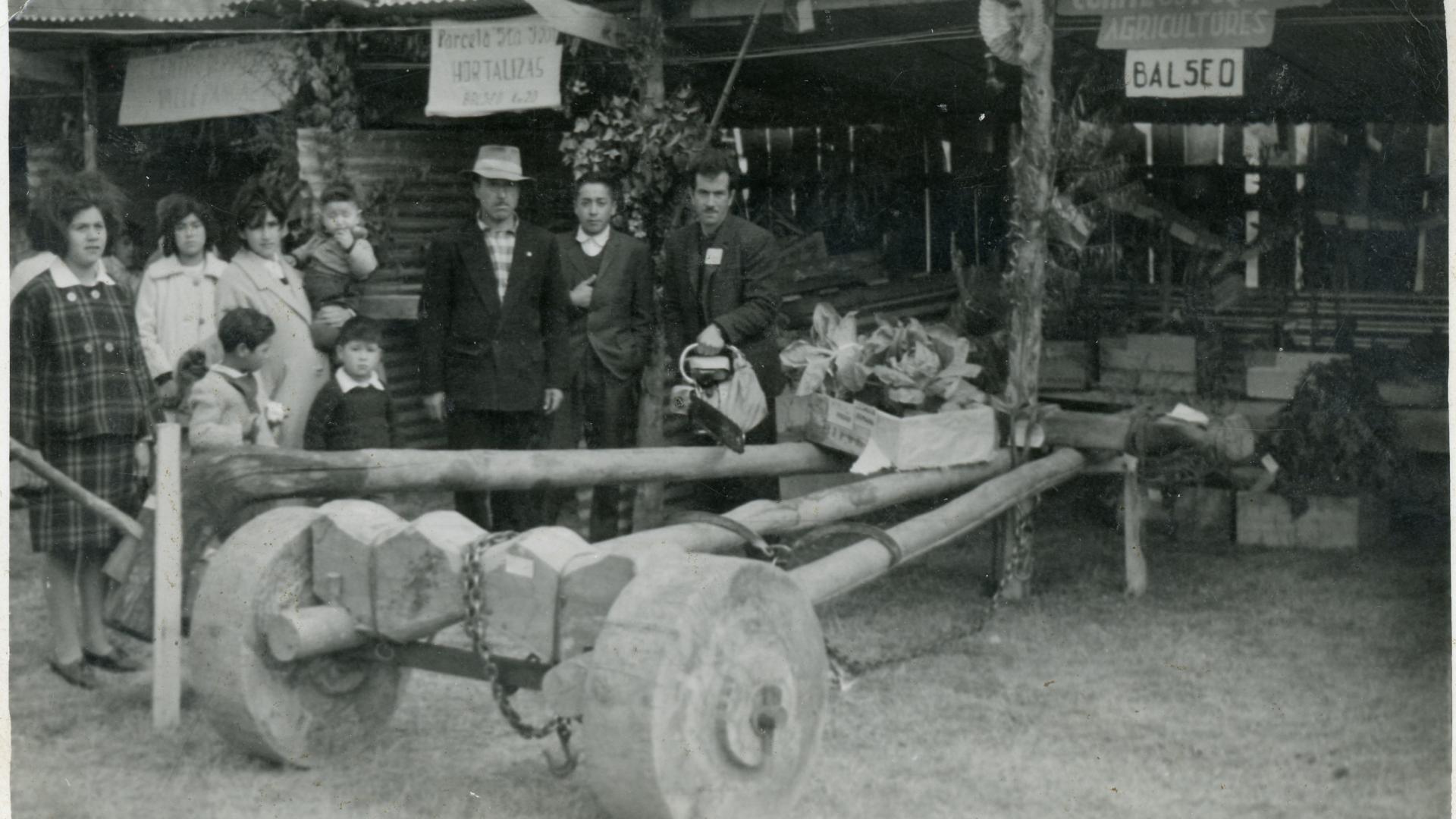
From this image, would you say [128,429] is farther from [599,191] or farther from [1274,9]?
[1274,9]

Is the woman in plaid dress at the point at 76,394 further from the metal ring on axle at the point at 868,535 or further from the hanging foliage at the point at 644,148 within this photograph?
the hanging foliage at the point at 644,148

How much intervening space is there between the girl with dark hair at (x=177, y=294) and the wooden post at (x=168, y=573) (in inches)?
72.9

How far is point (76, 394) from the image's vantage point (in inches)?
196

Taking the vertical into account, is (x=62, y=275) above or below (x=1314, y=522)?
above

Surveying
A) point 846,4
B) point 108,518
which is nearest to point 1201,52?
point 846,4

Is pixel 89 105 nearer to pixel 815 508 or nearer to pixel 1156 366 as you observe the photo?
pixel 1156 366

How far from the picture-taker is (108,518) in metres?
4.89

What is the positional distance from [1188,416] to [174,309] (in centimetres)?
430

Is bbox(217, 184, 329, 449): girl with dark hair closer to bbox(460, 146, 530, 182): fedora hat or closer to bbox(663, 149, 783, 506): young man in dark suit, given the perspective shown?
bbox(460, 146, 530, 182): fedora hat

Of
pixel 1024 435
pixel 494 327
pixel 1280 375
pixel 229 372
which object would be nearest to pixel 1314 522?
pixel 1280 375

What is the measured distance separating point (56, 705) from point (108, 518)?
616 millimetres

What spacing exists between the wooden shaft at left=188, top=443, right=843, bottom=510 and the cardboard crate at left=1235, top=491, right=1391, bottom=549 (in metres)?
3.59

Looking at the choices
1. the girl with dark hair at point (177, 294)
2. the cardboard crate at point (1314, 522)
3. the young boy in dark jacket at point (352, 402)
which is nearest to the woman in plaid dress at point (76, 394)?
the young boy in dark jacket at point (352, 402)

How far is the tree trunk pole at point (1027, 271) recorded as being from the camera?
6012mm
